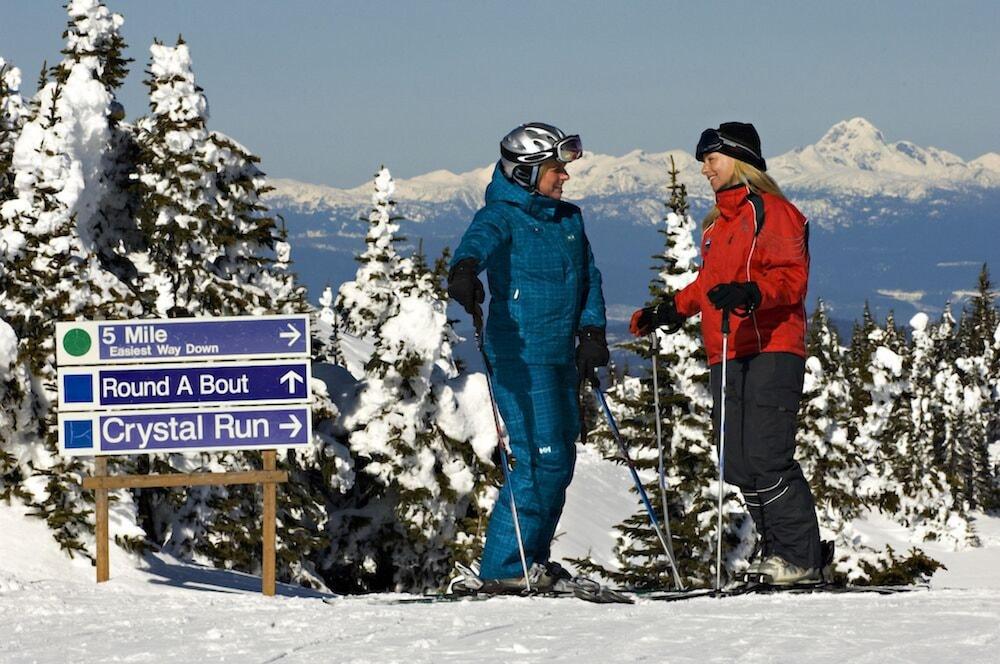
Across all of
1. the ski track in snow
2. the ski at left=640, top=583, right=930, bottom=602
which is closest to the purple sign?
the ski track in snow

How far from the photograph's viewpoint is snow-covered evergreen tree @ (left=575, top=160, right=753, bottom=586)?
66.0 feet

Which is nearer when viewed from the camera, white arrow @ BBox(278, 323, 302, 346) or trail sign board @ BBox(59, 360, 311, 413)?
white arrow @ BBox(278, 323, 302, 346)

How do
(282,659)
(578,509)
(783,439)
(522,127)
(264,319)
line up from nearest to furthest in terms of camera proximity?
(282,659)
(783,439)
(522,127)
(264,319)
(578,509)

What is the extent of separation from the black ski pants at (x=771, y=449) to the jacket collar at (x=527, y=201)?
141 cm

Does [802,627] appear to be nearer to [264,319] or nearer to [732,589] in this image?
[732,589]

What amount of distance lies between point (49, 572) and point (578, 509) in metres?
38.4

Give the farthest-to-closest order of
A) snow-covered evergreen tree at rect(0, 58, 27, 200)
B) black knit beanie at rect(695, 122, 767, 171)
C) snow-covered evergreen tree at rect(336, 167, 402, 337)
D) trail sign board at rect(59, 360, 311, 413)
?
snow-covered evergreen tree at rect(336, 167, 402, 337) → snow-covered evergreen tree at rect(0, 58, 27, 200) → trail sign board at rect(59, 360, 311, 413) → black knit beanie at rect(695, 122, 767, 171)

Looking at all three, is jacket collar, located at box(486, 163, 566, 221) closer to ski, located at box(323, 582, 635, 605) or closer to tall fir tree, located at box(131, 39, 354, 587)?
ski, located at box(323, 582, 635, 605)

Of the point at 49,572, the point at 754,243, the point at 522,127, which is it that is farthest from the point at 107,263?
the point at 754,243

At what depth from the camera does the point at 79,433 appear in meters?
10.2

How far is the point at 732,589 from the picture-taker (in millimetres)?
7637

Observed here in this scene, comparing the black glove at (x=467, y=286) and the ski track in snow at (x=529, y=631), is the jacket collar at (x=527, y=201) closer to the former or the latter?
the black glove at (x=467, y=286)

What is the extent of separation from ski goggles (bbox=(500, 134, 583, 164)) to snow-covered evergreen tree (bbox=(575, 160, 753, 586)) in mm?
11881

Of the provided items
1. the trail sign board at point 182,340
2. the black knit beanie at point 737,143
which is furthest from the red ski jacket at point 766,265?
the trail sign board at point 182,340
